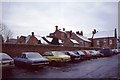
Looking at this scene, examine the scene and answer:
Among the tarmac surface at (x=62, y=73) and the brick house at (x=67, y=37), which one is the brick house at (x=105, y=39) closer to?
the brick house at (x=67, y=37)

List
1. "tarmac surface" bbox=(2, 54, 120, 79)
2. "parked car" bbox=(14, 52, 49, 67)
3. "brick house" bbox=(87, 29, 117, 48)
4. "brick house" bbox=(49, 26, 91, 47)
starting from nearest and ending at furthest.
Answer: "tarmac surface" bbox=(2, 54, 120, 79)
"parked car" bbox=(14, 52, 49, 67)
"brick house" bbox=(49, 26, 91, 47)
"brick house" bbox=(87, 29, 117, 48)

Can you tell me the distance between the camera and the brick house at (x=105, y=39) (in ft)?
263

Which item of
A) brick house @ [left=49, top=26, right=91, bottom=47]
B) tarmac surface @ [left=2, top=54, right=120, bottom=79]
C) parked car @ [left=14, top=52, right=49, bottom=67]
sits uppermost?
brick house @ [left=49, top=26, right=91, bottom=47]

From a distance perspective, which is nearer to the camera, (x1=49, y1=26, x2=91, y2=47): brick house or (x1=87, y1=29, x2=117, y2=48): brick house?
(x1=49, y1=26, x2=91, y2=47): brick house

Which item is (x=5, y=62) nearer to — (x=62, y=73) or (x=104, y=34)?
(x=62, y=73)

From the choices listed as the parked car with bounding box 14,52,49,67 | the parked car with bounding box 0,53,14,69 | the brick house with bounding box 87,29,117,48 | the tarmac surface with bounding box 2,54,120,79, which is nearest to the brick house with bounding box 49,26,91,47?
the brick house with bounding box 87,29,117,48

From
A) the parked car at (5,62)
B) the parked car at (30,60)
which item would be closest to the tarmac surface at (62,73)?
the parked car at (30,60)

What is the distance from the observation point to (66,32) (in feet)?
242

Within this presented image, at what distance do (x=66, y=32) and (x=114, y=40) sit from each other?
19.4m

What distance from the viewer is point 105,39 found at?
8269 centimetres

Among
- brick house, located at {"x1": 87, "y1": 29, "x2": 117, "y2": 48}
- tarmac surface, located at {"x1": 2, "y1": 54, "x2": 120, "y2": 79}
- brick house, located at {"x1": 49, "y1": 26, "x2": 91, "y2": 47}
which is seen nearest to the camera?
tarmac surface, located at {"x1": 2, "y1": 54, "x2": 120, "y2": 79}

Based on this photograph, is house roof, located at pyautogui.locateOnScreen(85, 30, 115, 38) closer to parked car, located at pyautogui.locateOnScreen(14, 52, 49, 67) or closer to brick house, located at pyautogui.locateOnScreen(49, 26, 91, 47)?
brick house, located at pyautogui.locateOnScreen(49, 26, 91, 47)

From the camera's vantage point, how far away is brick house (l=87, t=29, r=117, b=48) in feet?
263

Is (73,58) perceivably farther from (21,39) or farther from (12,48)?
(21,39)
